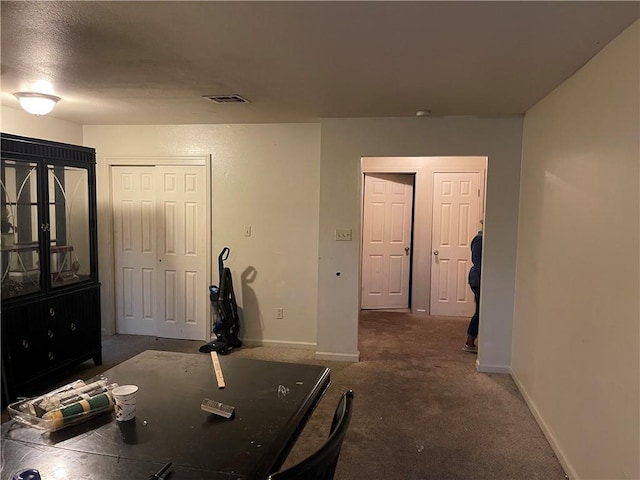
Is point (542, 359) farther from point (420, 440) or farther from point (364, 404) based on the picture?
point (364, 404)

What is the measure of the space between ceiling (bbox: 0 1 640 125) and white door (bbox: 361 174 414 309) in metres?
2.60

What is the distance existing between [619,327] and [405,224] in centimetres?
436

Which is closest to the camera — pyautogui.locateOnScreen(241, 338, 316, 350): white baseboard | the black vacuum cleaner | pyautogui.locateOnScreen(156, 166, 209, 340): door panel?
the black vacuum cleaner

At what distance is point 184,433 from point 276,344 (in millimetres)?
3244

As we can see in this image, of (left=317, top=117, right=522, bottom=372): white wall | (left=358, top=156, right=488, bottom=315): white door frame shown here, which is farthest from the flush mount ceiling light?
(left=358, top=156, right=488, bottom=315): white door frame

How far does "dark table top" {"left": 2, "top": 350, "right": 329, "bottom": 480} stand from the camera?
122 centimetres

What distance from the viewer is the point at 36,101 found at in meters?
3.33

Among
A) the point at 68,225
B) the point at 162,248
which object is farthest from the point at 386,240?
the point at 68,225

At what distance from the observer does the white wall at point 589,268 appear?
188 centimetres

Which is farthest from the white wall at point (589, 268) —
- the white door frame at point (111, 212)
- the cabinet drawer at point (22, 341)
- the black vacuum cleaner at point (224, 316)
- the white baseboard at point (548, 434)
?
the cabinet drawer at point (22, 341)

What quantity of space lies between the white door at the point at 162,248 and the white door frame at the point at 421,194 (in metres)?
2.21

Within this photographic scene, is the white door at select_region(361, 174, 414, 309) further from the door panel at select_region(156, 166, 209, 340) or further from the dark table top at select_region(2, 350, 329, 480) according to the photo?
the dark table top at select_region(2, 350, 329, 480)

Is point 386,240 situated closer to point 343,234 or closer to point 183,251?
point 343,234

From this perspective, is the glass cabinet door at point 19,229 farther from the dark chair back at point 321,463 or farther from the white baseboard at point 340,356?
the dark chair back at point 321,463
